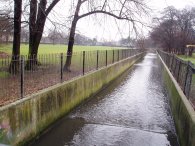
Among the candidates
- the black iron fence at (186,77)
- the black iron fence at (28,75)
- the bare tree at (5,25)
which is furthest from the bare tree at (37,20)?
the black iron fence at (186,77)

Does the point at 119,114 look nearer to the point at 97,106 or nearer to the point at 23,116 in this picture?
the point at 97,106

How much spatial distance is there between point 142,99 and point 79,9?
728cm

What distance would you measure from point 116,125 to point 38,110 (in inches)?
94.8

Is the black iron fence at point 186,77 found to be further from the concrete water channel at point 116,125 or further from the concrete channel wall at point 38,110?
the concrete channel wall at point 38,110

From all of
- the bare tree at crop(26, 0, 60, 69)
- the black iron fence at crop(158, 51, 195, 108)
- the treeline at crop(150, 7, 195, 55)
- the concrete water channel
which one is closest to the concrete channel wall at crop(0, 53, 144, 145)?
the concrete water channel

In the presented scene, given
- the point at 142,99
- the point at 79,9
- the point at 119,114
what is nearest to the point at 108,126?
the point at 119,114

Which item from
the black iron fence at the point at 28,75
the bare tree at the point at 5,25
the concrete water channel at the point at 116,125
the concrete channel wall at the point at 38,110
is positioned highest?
the bare tree at the point at 5,25

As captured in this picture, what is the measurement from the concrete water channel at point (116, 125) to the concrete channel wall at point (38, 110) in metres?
0.27

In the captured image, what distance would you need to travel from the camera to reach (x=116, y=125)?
834 cm

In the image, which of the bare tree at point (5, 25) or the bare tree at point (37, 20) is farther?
the bare tree at point (37, 20)

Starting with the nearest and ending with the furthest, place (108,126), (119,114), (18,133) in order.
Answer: (18,133) → (108,126) → (119,114)

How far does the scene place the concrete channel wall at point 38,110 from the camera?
5.72 metres

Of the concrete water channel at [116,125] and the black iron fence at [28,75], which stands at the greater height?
the black iron fence at [28,75]

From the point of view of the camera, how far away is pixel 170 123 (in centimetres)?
895
